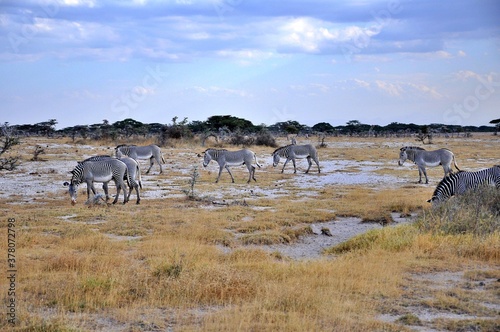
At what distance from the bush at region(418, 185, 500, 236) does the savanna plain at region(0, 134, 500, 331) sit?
40 millimetres

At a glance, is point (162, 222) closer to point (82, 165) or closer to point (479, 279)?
point (82, 165)

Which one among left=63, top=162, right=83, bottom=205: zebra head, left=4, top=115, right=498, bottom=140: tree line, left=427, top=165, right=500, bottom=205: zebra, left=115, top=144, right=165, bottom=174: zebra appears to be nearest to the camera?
left=427, top=165, right=500, bottom=205: zebra

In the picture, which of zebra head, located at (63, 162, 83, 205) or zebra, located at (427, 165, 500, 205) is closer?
zebra, located at (427, 165, 500, 205)

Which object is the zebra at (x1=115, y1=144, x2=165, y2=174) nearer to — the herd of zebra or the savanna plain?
the herd of zebra

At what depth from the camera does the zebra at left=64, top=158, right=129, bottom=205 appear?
16906 mm

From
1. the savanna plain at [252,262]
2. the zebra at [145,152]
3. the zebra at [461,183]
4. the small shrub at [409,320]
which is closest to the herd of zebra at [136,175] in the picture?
the zebra at [461,183]

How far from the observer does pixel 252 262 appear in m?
9.83

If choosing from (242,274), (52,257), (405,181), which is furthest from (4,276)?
(405,181)

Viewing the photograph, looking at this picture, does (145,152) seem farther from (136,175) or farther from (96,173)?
(96,173)

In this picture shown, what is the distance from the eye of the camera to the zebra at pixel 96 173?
55.5 ft

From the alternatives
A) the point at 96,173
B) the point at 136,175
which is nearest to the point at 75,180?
the point at 96,173

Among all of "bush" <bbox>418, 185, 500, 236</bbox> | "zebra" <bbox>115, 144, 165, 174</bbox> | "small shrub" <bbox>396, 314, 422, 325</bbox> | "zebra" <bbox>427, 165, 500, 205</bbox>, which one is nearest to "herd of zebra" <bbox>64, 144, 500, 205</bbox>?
"zebra" <bbox>427, 165, 500, 205</bbox>

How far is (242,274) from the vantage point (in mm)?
8500

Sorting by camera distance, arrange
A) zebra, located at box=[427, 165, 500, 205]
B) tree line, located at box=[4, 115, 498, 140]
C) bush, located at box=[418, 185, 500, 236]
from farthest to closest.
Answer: tree line, located at box=[4, 115, 498, 140] → zebra, located at box=[427, 165, 500, 205] → bush, located at box=[418, 185, 500, 236]
